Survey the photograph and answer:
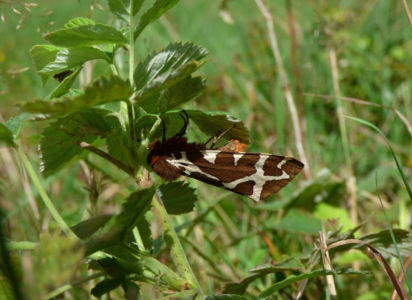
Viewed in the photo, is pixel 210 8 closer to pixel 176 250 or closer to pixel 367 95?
pixel 367 95

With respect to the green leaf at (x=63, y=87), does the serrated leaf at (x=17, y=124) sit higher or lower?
lower

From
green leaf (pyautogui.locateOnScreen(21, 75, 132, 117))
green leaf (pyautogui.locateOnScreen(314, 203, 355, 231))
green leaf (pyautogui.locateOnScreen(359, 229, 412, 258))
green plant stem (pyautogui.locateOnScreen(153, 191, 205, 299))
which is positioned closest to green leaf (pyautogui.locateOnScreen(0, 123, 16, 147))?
green leaf (pyautogui.locateOnScreen(21, 75, 132, 117))

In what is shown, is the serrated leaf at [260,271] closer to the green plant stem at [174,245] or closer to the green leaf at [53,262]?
the green plant stem at [174,245]

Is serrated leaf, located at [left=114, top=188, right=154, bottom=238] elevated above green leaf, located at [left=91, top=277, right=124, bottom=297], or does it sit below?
above

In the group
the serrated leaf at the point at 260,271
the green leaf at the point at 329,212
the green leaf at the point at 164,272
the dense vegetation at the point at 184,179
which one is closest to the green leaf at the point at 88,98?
the dense vegetation at the point at 184,179

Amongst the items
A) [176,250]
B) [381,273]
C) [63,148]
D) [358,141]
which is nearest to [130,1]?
[63,148]

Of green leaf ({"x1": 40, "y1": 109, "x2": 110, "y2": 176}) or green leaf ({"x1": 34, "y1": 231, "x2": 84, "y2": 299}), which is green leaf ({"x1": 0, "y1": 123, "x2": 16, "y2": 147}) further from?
green leaf ({"x1": 34, "y1": 231, "x2": 84, "y2": 299})
